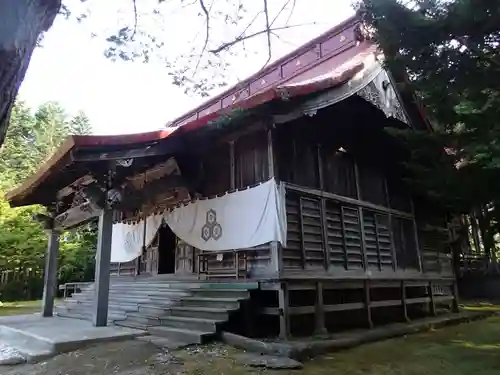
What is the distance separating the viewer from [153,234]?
28.0 feet

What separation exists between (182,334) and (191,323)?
30cm

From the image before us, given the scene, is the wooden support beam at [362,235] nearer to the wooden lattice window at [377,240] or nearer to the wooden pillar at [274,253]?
the wooden lattice window at [377,240]

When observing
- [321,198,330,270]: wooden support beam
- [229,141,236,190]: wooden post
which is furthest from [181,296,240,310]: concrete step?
[229,141,236,190]: wooden post

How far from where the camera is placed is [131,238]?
30.3ft

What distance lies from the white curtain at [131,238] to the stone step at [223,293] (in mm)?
2144

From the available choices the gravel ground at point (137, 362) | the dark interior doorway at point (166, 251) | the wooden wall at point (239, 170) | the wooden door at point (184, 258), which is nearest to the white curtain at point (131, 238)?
the dark interior doorway at point (166, 251)

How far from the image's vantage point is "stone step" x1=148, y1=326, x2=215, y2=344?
5238 mm

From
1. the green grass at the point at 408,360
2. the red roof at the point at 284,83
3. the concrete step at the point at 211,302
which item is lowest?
the green grass at the point at 408,360

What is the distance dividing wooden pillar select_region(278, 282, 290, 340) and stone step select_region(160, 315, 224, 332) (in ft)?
2.75

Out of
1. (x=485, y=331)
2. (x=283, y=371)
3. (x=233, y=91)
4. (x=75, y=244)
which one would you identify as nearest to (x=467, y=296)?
(x=485, y=331)

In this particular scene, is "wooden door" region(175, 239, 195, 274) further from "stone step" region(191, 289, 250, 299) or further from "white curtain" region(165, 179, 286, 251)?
"stone step" region(191, 289, 250, 299)

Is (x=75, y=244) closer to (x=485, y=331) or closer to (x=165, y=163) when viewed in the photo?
(x=165, y=163)

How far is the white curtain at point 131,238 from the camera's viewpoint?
8523 mm

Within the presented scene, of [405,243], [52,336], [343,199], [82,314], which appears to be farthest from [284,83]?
[52,336]
